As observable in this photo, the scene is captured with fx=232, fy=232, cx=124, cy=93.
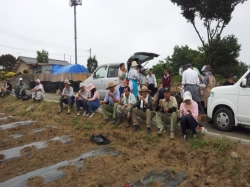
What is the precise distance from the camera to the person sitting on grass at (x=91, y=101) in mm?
7965

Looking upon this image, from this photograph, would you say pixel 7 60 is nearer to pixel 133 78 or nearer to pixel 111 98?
pixel 133 78

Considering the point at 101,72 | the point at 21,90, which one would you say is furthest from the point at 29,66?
the point at 101,72

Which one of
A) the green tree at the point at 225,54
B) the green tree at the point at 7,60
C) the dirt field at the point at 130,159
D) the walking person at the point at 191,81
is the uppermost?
the green tree at the point at 7,60

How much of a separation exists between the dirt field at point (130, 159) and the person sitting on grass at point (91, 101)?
1.18 meters

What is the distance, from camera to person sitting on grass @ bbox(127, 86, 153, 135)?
6.10 m

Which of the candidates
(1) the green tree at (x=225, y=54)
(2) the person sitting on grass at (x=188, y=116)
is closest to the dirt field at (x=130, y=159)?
(2) the person sitting on grass at (x=188, y=116)

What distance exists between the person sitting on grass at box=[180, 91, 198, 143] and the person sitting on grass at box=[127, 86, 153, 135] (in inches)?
36.9

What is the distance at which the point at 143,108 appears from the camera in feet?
20.7

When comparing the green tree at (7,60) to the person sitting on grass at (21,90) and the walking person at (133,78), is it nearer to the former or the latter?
the person sitting on grass at (21,90)

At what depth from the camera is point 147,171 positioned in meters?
4.20

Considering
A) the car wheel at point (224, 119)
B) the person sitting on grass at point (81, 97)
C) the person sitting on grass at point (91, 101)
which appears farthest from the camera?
the person sitting on grass at point (81, 97)

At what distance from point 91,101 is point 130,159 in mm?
3594

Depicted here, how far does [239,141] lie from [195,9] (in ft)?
38.3

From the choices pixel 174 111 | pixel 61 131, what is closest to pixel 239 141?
pixel 174 111
